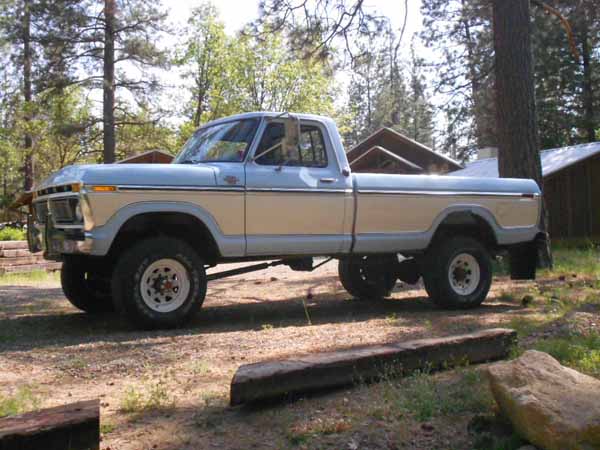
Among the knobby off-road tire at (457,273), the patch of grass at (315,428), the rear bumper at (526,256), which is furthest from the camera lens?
the rear bumper at (526,256)

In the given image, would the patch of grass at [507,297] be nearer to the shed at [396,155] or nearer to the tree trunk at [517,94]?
the tree trunk at [517,94]

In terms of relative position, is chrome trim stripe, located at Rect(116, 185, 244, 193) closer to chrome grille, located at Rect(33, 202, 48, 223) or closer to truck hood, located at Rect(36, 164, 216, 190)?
truck hood, located at Rect(36, 164, 216, 190)

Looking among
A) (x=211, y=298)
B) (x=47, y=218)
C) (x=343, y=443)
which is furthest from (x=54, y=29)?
(x=343, y=443)

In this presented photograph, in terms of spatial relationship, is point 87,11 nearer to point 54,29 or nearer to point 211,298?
point 54,29

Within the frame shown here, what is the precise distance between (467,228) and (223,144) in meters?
3.43

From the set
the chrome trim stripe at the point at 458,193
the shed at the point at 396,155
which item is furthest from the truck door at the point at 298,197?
the shed at the point at 396,155

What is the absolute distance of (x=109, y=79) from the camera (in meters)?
23.1

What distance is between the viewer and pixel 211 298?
9.73 metres

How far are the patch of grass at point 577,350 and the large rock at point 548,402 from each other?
1081mm

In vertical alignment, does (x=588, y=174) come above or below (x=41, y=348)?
above

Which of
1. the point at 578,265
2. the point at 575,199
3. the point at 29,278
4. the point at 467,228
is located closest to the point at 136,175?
the point at 467,228

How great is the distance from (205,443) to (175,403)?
0.66 meters

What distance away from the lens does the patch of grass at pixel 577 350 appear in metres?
4.85

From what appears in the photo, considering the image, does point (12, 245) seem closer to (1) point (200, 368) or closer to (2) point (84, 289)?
(2) point (84, 289)
